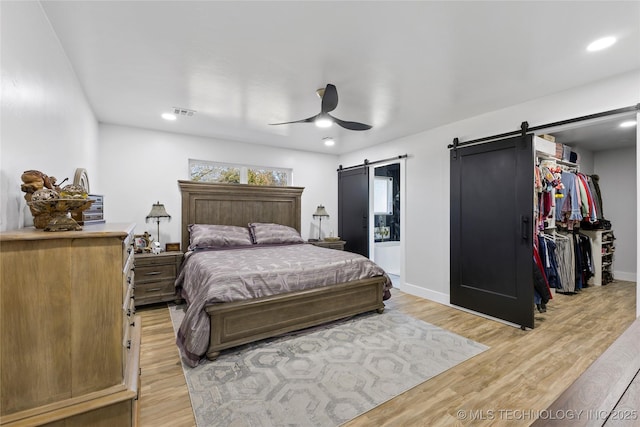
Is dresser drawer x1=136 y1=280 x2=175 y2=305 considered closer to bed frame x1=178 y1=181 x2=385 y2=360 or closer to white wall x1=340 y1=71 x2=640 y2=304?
bed frame x1=178 y1=181 x2=385 y2=360

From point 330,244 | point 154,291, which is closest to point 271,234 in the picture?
point 330,244

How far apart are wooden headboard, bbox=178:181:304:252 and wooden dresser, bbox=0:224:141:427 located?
3.28 meters

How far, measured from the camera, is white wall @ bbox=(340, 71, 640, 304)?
2.82 m

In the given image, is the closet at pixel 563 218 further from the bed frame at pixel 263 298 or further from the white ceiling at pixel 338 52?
the bed frame at pixel 263 298

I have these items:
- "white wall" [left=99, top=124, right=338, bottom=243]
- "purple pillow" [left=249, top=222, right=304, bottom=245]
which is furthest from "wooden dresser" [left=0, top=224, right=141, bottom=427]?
"white wall" [left=99, top=124, right=338, bottom=243]

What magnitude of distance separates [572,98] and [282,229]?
3886 mm

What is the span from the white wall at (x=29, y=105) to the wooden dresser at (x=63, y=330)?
1.42ft

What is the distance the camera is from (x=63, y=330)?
108 cm

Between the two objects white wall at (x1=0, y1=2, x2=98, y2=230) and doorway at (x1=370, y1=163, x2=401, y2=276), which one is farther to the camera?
doorway at (x1=370, y1=163, x2=401, y2=276)

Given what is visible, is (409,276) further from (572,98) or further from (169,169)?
(169,169)

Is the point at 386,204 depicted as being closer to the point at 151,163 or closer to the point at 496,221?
the point at 496,221

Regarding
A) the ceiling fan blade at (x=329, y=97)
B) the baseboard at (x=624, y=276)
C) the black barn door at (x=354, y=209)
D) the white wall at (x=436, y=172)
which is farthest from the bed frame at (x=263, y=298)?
the baseboard at (x=624, y=276)

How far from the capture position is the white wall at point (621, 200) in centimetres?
490

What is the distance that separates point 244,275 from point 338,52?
202 centimetres
